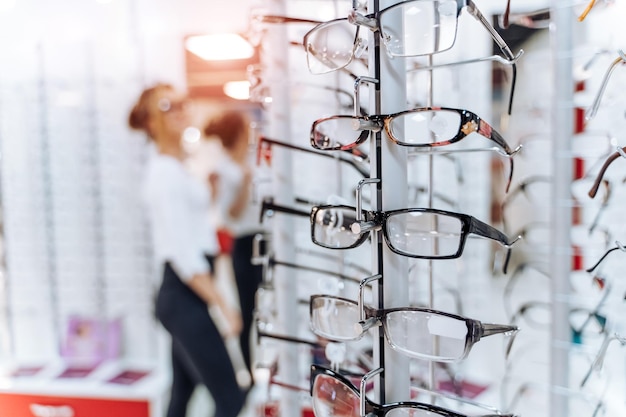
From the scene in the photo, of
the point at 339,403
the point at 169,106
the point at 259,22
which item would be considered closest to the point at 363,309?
the point at 339,403

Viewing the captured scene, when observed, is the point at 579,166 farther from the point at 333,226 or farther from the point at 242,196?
the point at 242,196

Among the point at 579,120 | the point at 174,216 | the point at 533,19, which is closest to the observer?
the point at 533,19

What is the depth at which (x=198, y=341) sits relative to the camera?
150 cm

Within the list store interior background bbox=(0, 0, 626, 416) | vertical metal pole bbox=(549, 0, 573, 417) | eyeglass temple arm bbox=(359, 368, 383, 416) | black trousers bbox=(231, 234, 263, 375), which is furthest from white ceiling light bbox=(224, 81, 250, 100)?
eyeglass temple arm bbox=(359, 368, 383, 416)

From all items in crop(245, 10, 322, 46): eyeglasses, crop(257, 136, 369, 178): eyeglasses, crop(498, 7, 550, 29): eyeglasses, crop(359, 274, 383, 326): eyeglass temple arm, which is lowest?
crop(359, 274, 383, 326): eyeglass temple arm

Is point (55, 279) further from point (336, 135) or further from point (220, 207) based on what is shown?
point (336, 135)

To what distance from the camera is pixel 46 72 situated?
1777mm

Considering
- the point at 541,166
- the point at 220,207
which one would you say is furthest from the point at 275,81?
the point at 220,207

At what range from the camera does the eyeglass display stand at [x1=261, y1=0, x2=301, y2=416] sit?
847 millimetres

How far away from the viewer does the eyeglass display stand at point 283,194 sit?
847mm

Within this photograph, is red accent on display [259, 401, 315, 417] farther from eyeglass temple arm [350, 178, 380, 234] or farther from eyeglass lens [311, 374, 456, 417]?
eyeglass temple arm [350, 178, 380, 234]

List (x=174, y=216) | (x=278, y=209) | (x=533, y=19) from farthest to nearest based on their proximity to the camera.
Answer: (x=174, y=216), (x=533, y=19), (x=278, y=209)

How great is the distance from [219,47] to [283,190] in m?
1.03

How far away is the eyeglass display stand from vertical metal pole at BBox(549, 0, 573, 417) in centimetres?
42
